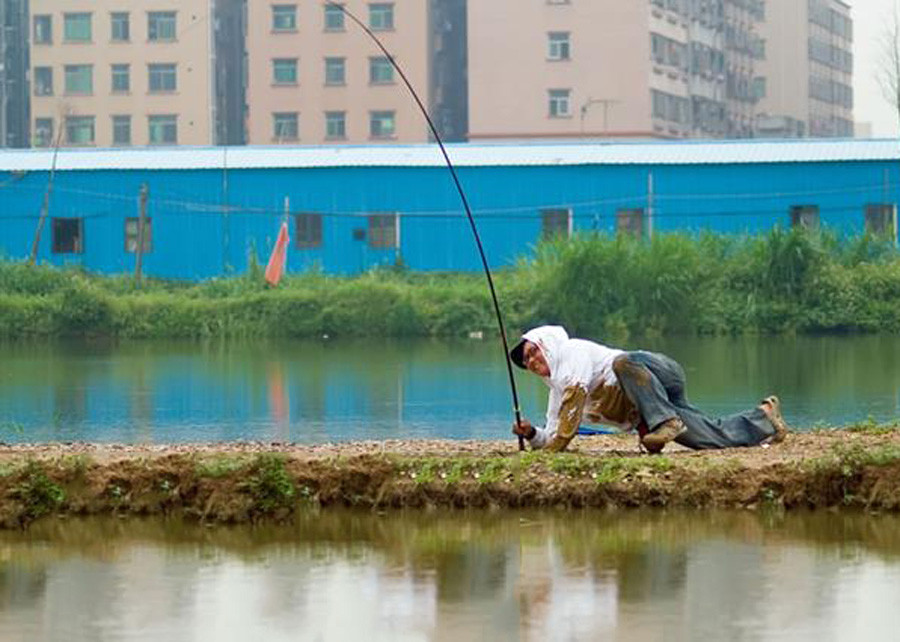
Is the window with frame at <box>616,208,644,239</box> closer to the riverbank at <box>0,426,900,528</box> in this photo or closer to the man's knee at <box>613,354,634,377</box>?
the man's knee at <box>613,354,634,377</box>

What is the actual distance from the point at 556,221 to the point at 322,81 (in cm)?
3459

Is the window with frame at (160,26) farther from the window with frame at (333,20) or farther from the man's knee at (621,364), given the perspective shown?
the man's knee at (621,364)

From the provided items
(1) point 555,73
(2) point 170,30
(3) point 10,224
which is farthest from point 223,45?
(3) point 10,224

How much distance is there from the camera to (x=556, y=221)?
4947 cm

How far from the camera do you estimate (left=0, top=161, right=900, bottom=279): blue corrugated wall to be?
48.4 m

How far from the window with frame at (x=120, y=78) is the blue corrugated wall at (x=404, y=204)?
1339 inches

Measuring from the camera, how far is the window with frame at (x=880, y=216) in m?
47.9

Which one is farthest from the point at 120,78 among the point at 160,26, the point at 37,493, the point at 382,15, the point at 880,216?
the point at 37,493

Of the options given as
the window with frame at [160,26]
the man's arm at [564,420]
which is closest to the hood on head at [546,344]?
the man's arm at [564,420]

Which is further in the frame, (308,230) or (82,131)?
(82,131)

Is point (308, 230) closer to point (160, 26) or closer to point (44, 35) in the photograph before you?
point (160, 26)

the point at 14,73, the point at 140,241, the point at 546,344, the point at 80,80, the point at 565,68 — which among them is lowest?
the point at 546,344

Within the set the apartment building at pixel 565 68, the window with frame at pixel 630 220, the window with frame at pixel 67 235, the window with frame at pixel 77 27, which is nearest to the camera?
the window with frame at pixel 630 220

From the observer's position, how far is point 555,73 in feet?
256
